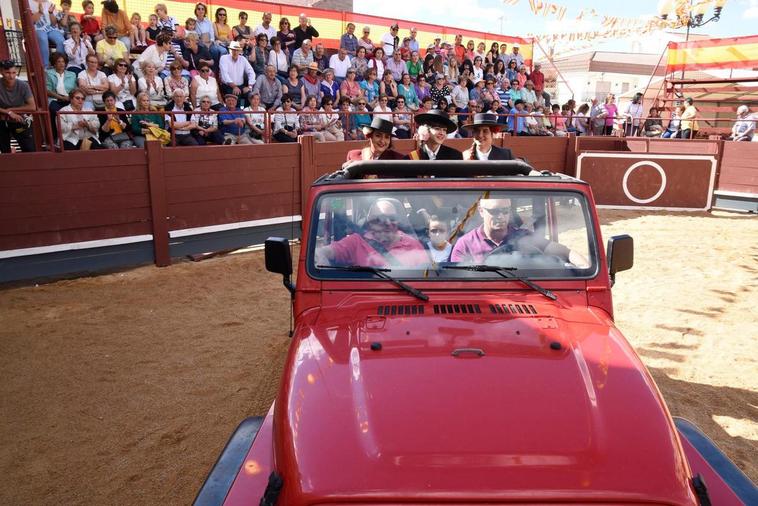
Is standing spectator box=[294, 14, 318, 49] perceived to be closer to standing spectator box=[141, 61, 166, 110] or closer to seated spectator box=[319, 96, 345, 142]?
seated spectator box=[319, 96, 345, 142]

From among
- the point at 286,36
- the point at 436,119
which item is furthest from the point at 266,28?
the point at 436,119

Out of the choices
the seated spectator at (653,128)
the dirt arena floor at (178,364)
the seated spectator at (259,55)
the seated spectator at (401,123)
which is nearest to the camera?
the dirt arena floor at (178,364)

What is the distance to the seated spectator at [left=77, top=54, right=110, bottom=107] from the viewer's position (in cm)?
845

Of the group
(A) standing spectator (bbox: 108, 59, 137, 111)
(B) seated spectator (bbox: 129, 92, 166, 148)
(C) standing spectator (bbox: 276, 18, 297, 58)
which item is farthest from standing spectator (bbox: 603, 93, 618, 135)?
(A) standing spectator (bbox: 108, 59, 137, 111)

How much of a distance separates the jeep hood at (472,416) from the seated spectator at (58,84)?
7507 millimetres

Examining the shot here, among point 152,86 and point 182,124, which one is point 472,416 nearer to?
point 182,124

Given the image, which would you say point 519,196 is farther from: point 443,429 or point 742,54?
point 742,54

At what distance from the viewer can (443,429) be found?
1.79 meters

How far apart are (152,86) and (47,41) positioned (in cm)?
166

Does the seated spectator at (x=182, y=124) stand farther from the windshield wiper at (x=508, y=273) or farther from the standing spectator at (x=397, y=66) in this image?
the windshield wiper at (x=508, y=273)

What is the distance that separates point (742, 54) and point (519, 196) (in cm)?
2143

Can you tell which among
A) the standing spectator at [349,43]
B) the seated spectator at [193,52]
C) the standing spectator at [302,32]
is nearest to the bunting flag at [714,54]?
the standing spectator at [349,43]

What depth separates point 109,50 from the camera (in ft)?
30.6

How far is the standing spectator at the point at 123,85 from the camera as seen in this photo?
341 inches
